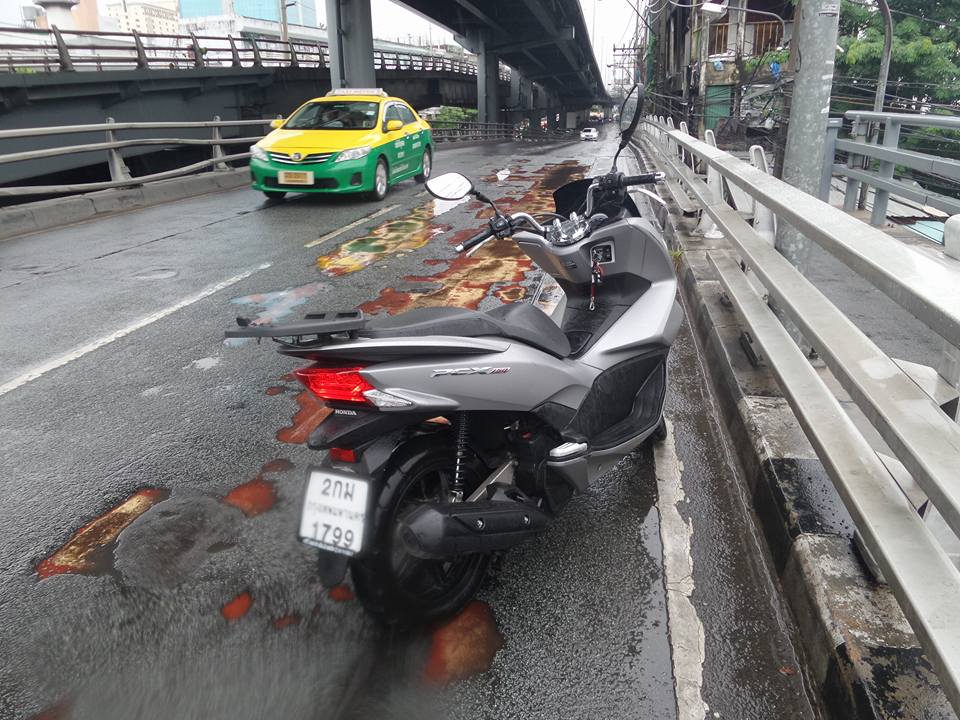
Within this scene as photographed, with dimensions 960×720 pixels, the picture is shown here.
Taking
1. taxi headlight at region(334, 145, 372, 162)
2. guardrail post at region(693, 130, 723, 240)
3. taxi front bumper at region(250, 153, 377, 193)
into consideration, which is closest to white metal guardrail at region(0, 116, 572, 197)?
taxi front bumper at region(250, 153, 377, 193)

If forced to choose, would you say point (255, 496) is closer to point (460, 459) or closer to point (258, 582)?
point (258, 582)

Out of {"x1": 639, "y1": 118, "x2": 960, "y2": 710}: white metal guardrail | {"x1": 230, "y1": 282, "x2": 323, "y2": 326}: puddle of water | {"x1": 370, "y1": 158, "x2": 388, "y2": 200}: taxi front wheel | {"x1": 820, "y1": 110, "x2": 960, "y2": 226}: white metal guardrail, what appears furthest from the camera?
{"x1": 370, "y1": 158, "x2": 388, "y2": 200}: taxi front wheel

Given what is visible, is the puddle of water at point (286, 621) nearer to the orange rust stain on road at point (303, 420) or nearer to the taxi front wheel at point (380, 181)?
the orange rust stain on road at point (303, 420)

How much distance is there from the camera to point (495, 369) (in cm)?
238

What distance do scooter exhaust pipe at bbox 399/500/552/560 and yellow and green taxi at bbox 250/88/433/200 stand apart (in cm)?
981

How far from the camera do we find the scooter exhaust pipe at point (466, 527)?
2230 millimetres

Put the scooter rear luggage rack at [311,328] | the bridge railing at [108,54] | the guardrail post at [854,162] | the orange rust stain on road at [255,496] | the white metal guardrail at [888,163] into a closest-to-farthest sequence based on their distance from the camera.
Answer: the scooter rear luggage rack at [311,328] < the orange rust stain on road at [255,496] < the white metal guardrail at [888,163] < the guardrail post at [854,162] < the bridge railing at [108,54]

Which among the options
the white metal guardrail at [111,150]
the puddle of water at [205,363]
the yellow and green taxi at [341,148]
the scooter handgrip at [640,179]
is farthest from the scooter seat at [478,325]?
the yellow and green taxi at [341,148]

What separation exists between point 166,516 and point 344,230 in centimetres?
698

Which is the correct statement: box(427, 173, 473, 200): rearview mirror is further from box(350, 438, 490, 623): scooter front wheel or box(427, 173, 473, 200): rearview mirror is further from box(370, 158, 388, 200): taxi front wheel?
box(370, 158, 388, 200): taxi front wheel

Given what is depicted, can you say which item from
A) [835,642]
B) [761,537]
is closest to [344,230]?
[761,537]

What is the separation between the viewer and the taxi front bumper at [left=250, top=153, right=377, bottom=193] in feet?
37.2

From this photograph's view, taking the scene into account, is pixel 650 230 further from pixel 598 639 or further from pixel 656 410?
pixel 598 639

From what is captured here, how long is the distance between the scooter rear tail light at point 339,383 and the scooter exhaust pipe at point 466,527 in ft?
1.37
